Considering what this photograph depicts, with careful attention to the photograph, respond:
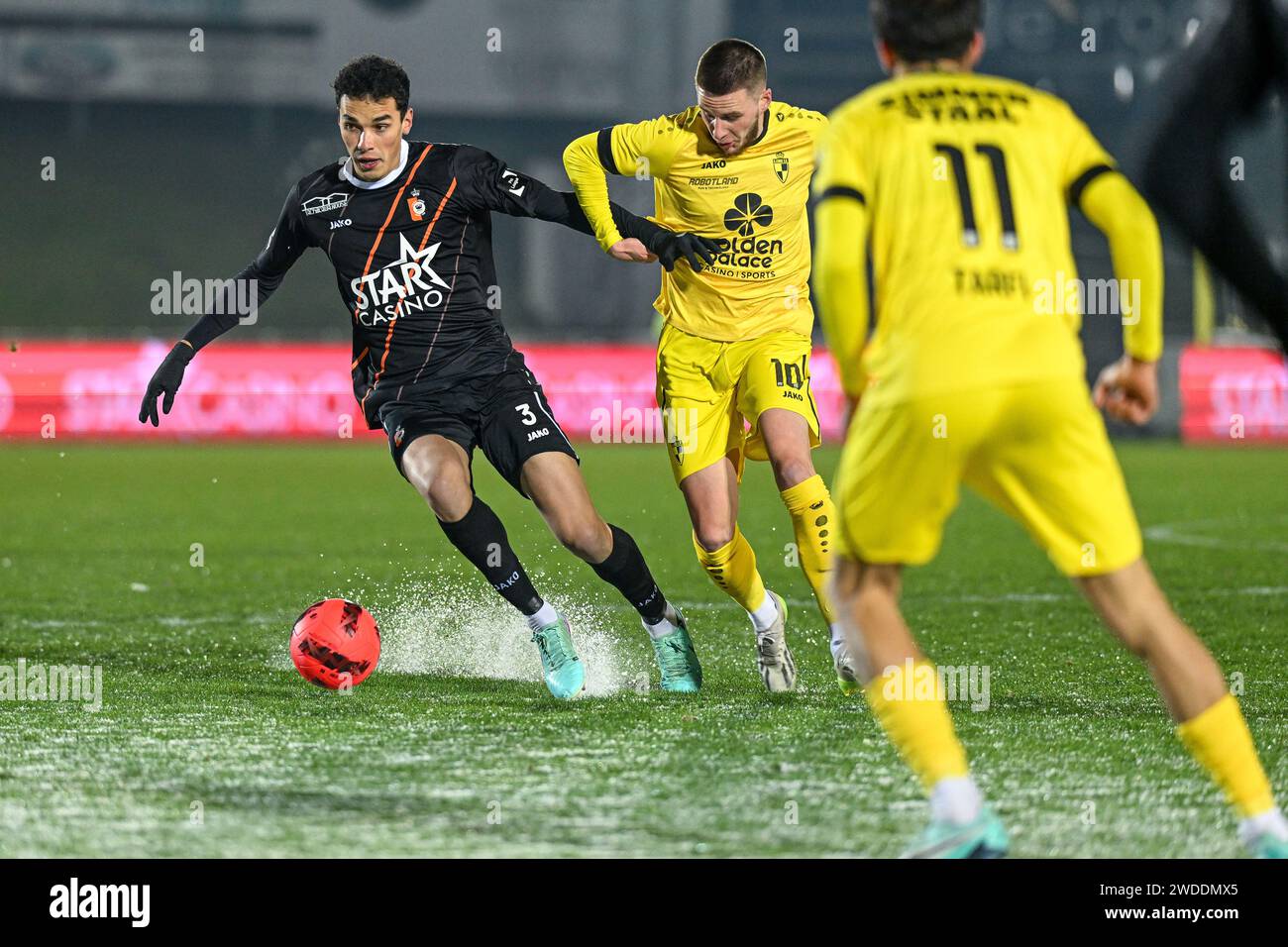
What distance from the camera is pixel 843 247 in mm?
3514

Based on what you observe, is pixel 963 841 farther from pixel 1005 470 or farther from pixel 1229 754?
pixel 1005 470

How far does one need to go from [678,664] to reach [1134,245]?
9.19 ft

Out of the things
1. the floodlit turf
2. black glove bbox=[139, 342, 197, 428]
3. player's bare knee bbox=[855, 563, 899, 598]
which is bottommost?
the floodlit turf

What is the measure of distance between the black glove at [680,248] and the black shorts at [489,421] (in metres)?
0.69

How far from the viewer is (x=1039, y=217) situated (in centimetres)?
362

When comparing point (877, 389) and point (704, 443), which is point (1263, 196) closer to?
point (704, 443)

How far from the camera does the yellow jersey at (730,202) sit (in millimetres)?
6379

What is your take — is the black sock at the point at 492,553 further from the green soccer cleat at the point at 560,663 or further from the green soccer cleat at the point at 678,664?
the green soccer cleat at the point at 678,664

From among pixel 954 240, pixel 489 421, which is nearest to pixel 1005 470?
pixel 954 240

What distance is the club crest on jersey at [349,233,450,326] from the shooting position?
20.5 feet

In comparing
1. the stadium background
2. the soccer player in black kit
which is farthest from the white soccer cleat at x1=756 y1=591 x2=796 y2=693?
the stadium background

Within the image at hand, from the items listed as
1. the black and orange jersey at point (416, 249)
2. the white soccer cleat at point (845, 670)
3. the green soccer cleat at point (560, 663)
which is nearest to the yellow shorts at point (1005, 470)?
the white soccer cleat at point (845, 670)

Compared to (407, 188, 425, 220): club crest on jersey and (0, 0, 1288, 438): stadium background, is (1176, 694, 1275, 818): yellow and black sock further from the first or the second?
(0, 0, 1288, 438): stadium background

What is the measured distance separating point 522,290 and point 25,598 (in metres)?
26.3
